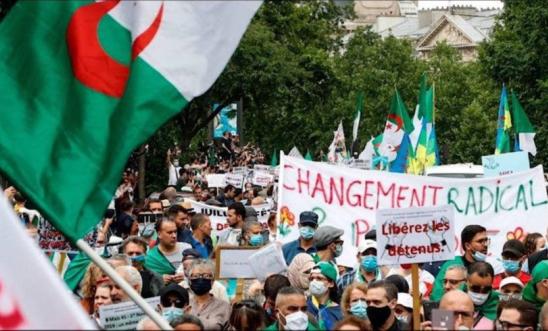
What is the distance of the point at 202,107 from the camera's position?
4309 centimetres

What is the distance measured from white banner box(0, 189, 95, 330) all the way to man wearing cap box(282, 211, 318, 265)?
7480 mm

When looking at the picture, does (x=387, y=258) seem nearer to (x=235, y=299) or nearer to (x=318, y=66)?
(x=235, y=299)

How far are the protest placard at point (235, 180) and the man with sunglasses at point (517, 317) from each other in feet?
58.7

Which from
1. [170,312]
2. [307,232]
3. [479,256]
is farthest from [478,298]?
[307,232]

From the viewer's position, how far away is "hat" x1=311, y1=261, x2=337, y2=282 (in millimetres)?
10703

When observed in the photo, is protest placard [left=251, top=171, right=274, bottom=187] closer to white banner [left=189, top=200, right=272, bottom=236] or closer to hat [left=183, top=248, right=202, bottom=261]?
white banner [left=189, top=200, right=272, bottom=236]

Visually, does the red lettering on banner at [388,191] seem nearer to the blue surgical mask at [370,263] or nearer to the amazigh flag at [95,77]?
the blue surgical mask at [370,263]

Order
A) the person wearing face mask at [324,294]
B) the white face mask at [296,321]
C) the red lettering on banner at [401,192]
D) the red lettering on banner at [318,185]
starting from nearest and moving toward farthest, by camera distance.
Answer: the white face mask at [296,321]
the person wearing face mask at [324,294]
the red lettering on banner at [401,192]
the red lettering on banner at [318,185]

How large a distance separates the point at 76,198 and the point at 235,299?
4.10 meters

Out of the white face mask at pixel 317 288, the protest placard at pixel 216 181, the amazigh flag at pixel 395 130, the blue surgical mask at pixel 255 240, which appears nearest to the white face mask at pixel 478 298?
the white face mask at pixel 317 288

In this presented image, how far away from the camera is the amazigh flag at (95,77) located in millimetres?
6938

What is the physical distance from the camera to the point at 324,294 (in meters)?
10.6

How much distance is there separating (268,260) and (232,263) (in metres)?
0.25

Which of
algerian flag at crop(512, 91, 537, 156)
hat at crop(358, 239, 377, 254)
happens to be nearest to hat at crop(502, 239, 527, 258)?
hat at crop(358, 239, 377, 254)
